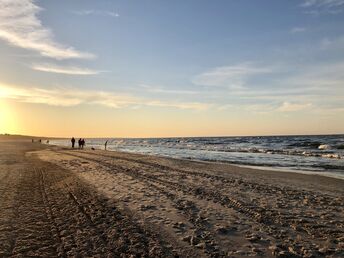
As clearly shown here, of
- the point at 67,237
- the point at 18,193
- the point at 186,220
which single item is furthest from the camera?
the point at 18,193

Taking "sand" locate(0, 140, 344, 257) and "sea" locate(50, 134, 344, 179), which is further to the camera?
"sea" locate(50, 134, 344, 179)

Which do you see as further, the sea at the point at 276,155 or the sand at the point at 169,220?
the sea at the point at 276,155

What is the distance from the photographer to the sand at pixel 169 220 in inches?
245

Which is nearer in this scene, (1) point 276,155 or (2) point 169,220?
(2) point 169,220

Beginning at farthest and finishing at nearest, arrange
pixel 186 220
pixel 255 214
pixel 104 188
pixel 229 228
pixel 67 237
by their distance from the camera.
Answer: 1. pixel 104 188
2. pixel 255 214
3. pixel 186 220
4. pixel 229 228
5. pixel 67 237

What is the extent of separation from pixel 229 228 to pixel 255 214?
61.6 inches

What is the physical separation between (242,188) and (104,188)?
18.0 ft

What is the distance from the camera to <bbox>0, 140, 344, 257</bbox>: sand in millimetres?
6234

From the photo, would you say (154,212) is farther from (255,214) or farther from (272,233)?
(272,233)

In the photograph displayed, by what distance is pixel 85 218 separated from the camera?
831cm

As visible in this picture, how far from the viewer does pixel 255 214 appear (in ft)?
29.1

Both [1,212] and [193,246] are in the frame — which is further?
[1,212]

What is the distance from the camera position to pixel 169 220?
27.1 feet

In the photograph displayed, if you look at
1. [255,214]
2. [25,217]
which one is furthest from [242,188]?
[25,217]
